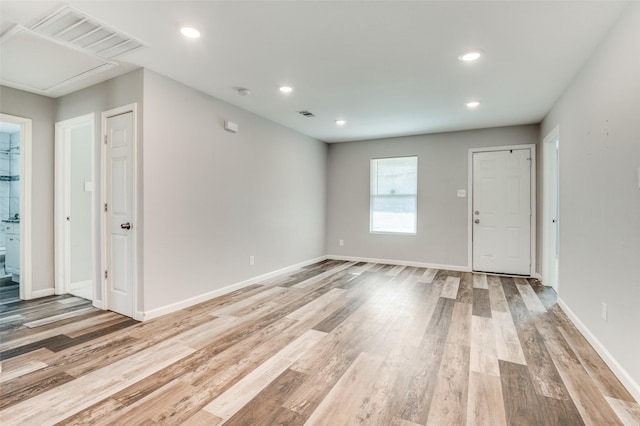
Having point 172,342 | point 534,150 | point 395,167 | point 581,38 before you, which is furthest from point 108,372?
point 534,150

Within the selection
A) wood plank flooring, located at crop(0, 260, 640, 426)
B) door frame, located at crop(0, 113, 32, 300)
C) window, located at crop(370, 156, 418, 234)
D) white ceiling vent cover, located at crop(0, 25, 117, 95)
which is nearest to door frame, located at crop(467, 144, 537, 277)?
window, located at crop(370, 156, 418, 234)

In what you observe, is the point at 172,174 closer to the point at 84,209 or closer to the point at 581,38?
the point at 84,209

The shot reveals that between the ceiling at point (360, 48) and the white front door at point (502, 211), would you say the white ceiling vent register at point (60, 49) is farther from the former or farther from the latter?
the white front door at point (502, 211)

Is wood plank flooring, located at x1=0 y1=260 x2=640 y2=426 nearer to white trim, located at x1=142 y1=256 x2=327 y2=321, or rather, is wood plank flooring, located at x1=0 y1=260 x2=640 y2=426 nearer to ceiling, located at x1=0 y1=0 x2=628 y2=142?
white trim, located at x1=142 y1=256 x2=327 y2=321

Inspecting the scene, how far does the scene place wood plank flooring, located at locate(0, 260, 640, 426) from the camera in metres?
1.69

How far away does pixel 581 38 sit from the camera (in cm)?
239

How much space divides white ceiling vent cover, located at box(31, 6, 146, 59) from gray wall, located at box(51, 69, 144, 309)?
1.30 ft

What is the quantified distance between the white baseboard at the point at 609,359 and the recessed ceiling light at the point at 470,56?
2.51 meters

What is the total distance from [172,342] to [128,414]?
0.91 m

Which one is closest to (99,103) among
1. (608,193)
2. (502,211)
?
(608,193)

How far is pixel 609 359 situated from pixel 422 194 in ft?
12.6

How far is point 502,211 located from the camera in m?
5.14

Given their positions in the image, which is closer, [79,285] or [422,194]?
[79,285]

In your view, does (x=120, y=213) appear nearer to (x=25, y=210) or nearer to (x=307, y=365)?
(x=25, y=210)
